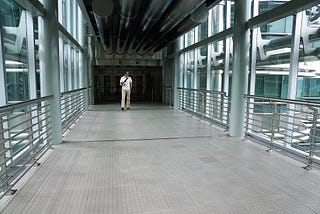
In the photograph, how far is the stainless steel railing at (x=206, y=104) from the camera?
5.38 meters

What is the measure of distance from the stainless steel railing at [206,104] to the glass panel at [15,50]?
12.2ft

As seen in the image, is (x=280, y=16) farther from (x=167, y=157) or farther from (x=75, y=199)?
(x=75, y=199)

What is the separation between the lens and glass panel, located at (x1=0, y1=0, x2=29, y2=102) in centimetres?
304

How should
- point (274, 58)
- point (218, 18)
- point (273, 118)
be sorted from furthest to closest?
point (218, 18)
point (274, 58)
point (273, 118)

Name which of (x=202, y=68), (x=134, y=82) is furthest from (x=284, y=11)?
(x=134, y=82)

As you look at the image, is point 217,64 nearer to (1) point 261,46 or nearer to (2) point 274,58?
(1) point 261,46

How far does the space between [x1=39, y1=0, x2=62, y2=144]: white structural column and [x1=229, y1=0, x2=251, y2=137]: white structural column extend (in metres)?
3.05

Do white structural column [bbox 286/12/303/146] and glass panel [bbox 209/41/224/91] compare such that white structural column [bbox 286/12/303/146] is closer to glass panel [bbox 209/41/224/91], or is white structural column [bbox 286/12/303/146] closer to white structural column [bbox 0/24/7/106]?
glass panel [bbox 209/41/224/91]

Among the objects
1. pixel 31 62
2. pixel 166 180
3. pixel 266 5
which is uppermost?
Answer: pixel 266 5

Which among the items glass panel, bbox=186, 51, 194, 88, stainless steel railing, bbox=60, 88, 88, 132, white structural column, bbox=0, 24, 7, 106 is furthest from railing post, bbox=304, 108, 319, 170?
glass panel, bbox=186, 51, 194, 88

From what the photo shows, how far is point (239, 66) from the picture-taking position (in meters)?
4.38

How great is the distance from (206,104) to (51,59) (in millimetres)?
4177

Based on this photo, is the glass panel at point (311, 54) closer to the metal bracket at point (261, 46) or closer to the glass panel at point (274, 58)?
the glass panel at point (274, 58)

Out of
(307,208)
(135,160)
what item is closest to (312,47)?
(307,208)
